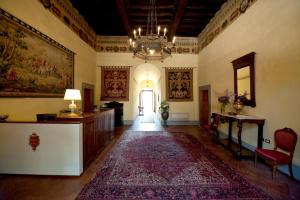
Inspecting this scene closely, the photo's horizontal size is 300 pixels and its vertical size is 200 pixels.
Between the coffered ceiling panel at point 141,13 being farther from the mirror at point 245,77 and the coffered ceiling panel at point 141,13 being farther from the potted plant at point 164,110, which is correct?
the potted plant at point 164,110

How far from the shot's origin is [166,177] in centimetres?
287

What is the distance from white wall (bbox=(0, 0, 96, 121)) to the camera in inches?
125

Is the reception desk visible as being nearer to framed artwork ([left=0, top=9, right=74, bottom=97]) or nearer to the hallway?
the hallway

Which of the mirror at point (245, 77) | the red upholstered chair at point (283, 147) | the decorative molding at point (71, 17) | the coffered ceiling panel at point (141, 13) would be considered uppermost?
the coffered ceiling panel at point (141, 13)

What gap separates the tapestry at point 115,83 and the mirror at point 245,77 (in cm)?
533

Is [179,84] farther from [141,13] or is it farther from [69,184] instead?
[69,184]

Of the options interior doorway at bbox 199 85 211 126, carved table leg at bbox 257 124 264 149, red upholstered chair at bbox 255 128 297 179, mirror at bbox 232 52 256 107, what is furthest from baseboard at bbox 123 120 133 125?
red upholstered chair at bbox 255 128 297 179

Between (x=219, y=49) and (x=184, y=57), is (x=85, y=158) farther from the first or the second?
(x=184, y=57)

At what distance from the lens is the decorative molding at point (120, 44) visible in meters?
8.59

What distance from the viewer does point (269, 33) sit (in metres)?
3.53

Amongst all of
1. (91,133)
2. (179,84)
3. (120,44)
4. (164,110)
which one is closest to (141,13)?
(120,44)

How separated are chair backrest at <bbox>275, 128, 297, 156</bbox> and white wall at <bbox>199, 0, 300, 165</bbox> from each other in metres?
0.15

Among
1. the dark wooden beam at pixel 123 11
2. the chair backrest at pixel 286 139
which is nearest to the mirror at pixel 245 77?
the chair backrest at pixel 286 139

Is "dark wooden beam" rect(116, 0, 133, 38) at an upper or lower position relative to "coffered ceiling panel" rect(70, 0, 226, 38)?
lower
